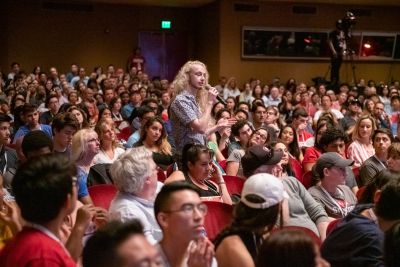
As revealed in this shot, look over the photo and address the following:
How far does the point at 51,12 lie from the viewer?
51.7ft

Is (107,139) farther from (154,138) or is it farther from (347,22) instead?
(347,22)

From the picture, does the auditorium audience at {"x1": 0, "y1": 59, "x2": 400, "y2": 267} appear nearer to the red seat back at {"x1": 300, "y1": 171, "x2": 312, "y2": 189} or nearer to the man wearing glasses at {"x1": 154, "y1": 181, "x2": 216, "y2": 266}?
the man wearing glasses at {"x1": 154, "y1": 181, "x2": 216, "y2": 266}

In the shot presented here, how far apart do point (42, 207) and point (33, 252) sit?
16 centimetres

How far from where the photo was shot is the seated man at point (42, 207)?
182 centimetres

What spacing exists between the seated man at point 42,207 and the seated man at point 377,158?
11.6ft

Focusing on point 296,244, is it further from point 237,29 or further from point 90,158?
point 237,29

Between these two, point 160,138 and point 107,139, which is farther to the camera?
point 160,138

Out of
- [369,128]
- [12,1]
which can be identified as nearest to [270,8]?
[12,1]

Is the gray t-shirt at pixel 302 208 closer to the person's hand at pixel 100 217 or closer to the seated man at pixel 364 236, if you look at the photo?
the seated man at pixel 364 236

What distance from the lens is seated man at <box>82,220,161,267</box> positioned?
65.6 inches

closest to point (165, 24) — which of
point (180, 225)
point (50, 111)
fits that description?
point (50, 111)

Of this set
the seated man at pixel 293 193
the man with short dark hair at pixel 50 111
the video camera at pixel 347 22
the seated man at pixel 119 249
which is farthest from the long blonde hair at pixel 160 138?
the video camera at pixel 347 22

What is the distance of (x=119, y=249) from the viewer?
1.68 m

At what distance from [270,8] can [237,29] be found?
110 centimetres
